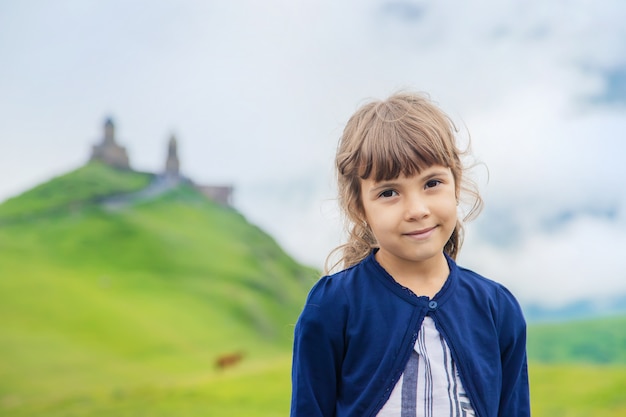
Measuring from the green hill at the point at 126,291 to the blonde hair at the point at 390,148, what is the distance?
698 cm

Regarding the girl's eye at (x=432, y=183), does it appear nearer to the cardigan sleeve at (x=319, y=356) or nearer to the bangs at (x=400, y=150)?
the bangs at (x=400, y=150)

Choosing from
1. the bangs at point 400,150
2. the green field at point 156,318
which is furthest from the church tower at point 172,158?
the bangs at point 400,150

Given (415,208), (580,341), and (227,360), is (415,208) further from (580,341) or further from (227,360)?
(227,360)

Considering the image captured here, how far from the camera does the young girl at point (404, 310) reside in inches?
75.7

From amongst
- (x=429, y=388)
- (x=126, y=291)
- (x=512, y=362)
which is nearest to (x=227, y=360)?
(x=126, y=291)

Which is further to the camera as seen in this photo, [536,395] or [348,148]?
[536,395]

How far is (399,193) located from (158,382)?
25.1ft

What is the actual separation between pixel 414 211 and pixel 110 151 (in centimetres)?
1053

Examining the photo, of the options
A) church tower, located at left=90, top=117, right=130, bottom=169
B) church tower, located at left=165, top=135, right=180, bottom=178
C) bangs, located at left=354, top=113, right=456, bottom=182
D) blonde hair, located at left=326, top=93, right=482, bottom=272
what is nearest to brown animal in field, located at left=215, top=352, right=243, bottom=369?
church tower, located at left=165, top=135, right=180, bottom=178

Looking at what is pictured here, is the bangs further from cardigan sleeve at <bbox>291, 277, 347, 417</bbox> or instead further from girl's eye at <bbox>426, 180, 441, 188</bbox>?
cardigan sleeve at <bbox>291, 277, 347, 417</bbox>

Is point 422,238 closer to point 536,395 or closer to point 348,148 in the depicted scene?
point 348,148

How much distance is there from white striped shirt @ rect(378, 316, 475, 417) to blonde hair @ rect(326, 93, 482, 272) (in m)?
0.37

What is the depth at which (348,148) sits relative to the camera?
6.71 ft

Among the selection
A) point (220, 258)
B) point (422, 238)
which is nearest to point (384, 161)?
point (422, 238)
